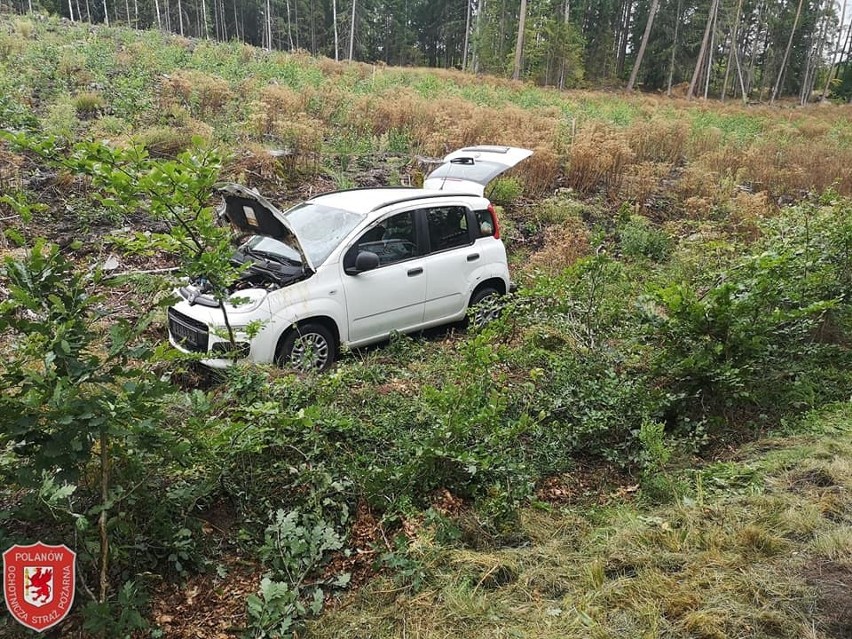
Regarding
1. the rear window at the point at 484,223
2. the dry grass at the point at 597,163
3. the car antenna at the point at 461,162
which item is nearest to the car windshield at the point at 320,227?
the rear window at the point at 484,223

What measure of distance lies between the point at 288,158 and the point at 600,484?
30.3 feet

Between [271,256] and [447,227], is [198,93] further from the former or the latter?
[447,227]

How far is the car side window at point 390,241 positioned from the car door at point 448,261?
0.80ft

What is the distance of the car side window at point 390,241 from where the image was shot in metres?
5.97

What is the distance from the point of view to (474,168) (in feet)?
28.3

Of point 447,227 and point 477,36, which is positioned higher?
point 477,36

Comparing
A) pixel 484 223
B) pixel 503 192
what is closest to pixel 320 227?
pixel 484 223

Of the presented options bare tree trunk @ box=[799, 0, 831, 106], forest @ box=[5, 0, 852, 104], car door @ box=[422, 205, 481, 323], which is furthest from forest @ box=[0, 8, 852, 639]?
bare tree trunk @ box=[799, 0, 831, 106]

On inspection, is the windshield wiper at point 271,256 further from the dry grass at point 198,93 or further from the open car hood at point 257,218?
the dry grass at point 198,93

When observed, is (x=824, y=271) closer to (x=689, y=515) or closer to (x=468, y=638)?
(x=689, y=515)

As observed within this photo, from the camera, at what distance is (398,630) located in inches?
107

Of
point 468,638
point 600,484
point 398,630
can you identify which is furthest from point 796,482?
point 398,630

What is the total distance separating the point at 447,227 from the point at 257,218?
2.37 metres

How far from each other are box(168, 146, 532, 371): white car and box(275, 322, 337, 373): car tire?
0.01 m
